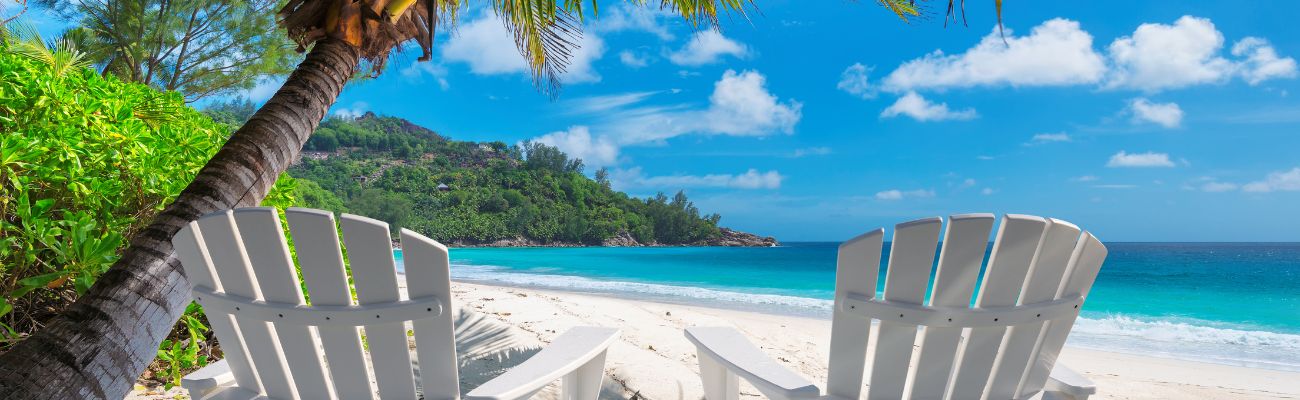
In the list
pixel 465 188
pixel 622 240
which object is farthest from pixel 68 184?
pixel 622 240

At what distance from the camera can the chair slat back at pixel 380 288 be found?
129cm

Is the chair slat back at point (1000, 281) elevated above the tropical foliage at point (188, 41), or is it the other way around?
the tropical foliage at point (188, 41)

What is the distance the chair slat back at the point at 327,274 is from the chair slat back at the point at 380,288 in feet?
0.10

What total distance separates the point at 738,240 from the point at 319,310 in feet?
156

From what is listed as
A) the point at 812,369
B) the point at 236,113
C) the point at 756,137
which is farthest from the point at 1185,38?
the point at 236,113

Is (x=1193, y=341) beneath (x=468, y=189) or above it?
beneath

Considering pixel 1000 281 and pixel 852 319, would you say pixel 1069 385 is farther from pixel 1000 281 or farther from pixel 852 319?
pixel 852 319

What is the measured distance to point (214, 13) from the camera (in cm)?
1199

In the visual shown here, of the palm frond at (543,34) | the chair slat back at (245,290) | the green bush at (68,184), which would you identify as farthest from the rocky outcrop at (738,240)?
the chair slat back at (245,290)

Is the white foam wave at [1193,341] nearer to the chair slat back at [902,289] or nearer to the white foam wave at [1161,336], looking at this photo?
the white foam wave at [1161,336]

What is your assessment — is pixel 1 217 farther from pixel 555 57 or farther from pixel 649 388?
pixel 555 57

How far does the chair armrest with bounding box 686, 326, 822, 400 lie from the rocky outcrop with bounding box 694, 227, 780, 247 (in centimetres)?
4255

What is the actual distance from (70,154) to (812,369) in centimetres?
382

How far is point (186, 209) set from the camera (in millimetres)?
1888
